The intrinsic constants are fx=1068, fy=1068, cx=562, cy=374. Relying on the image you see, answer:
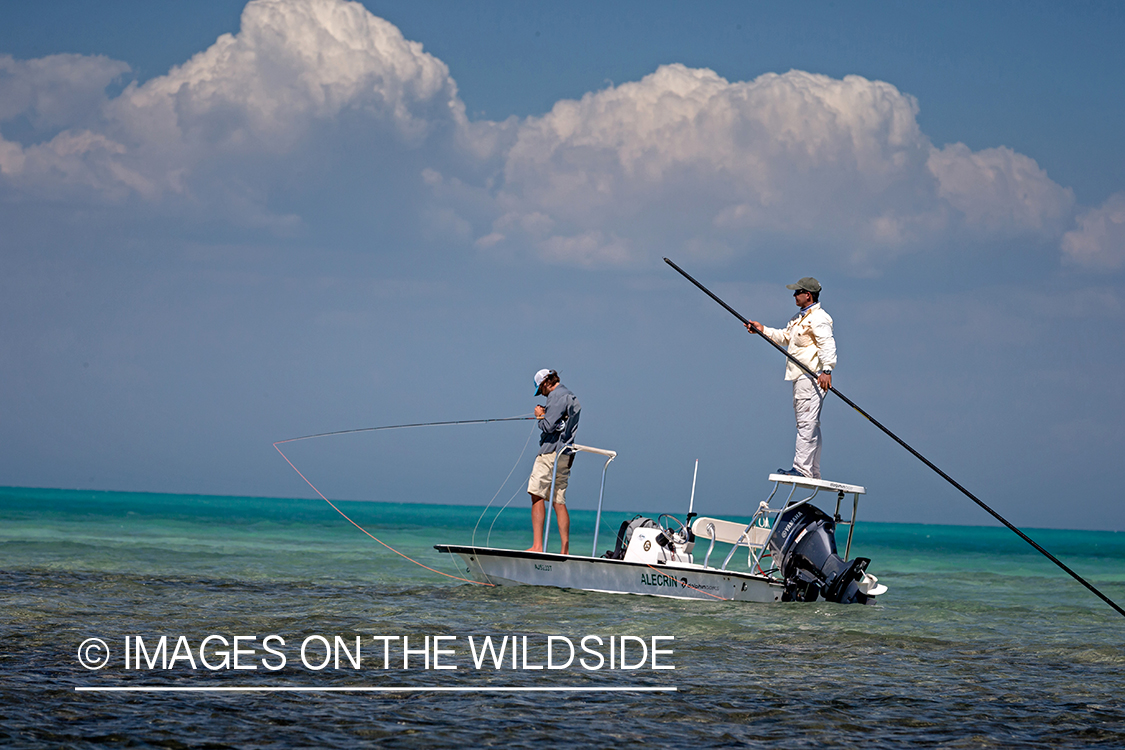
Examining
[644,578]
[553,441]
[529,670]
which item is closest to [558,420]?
[553,441]

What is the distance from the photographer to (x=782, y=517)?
36.0ft

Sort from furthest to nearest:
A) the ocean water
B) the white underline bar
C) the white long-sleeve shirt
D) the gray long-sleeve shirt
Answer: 1. the gray long-sleeve shirt
2. the white long-sleeve shirt
3. the white underline bar
4. the ocean water

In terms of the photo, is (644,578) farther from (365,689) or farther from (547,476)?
(365,689)

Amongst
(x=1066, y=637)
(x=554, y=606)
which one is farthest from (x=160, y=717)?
(x=1066, y=637)

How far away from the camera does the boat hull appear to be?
35.3ft

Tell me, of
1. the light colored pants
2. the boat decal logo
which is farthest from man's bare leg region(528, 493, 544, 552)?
the light colored pants

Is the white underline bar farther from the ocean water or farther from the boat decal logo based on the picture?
the boat decal logo

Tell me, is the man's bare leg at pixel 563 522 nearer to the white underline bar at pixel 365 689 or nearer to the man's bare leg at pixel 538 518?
the man's bare leg at pixel 538 518

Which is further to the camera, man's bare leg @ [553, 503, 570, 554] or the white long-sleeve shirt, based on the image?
man's bare leg @ [553, 503, 570, 554]

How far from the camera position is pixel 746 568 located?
11430mm

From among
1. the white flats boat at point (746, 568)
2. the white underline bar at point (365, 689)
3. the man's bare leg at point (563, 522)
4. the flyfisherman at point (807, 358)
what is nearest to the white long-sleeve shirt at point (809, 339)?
the flyfisherman at point (807, 358)

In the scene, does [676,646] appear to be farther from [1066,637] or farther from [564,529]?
[1066,637]

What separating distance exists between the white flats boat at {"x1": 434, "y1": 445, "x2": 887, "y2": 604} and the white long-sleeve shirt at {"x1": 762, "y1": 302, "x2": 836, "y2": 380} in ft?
3.70

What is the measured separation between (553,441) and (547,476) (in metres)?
0.38
